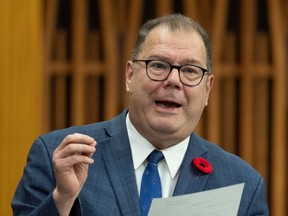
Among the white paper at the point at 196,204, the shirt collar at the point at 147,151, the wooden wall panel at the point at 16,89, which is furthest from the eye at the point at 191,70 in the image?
the wooden wall panel at the point at 16,89

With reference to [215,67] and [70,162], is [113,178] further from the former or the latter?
[215,67]

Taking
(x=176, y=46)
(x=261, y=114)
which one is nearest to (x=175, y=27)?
(x=176, y=46)

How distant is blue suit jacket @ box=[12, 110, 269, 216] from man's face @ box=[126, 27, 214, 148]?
0.08m

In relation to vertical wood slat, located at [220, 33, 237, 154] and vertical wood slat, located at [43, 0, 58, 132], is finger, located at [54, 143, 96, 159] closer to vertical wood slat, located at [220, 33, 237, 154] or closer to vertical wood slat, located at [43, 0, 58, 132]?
vertical wood slat, located at [43, 0, 58, 132]

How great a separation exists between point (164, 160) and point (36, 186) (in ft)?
1.19

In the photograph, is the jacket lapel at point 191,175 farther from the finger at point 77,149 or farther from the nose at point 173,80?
the finger at point 77,149

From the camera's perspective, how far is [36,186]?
5.57ft

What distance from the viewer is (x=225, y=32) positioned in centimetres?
394

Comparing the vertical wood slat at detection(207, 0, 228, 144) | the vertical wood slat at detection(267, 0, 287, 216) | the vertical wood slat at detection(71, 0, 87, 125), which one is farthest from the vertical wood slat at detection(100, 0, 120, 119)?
the vertical wood slat at detection(267, 0, 287, 216)

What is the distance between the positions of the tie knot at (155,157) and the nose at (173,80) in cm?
19

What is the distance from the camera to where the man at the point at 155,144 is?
5.70ft

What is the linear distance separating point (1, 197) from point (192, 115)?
5.07 feet

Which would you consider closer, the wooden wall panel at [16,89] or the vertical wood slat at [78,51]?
the wooden wall panel at [16,89]

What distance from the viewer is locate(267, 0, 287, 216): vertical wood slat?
3895 millimetres
